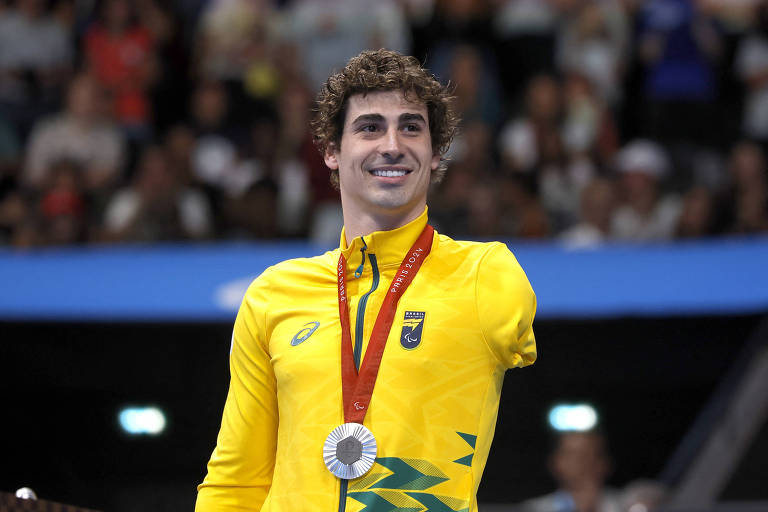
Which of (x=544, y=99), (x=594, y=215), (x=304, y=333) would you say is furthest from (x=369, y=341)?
(x=544, y=99)

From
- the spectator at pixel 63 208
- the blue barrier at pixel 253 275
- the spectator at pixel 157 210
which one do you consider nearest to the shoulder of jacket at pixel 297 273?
the blue barrier at pixel 253 275

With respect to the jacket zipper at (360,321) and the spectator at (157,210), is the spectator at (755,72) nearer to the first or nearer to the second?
the spectator at (157,210)

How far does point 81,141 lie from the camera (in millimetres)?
8250

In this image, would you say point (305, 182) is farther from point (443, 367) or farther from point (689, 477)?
point (443, 367)

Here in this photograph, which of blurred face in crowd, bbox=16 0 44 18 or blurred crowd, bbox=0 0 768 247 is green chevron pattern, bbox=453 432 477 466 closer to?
blurred crowd, bbox=0 0 768 247

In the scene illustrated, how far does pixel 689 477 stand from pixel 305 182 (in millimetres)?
3676

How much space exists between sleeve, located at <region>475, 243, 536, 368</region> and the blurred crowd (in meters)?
4.26

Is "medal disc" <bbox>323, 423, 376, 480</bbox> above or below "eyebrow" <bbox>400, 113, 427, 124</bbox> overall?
below

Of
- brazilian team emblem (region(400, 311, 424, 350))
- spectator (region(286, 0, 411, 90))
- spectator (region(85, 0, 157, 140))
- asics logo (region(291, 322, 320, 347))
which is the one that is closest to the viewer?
brazilian team emblem (region(400, 311, 424, 350))

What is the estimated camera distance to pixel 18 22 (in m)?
9.08

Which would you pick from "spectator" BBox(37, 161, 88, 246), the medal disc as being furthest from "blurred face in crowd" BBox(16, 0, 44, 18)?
the medal disc

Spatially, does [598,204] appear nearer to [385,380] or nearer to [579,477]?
[579,477]

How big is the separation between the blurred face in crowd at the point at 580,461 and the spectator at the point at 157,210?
3.16 meters

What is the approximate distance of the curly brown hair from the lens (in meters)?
2.84
